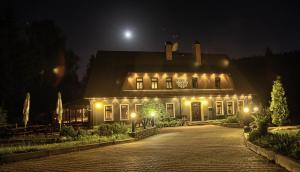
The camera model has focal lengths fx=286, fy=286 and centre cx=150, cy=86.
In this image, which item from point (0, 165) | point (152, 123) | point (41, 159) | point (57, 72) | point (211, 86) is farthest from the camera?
point (57, 72)

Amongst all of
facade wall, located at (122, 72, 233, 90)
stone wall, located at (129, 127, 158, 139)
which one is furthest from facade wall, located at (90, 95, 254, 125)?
stone wall, located at (129, 127, 158, 139)

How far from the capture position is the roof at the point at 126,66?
90.0 ft

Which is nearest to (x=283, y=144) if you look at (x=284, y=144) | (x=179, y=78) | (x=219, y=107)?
(x=284, y=144)

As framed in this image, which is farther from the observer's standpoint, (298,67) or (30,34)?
(298,67)

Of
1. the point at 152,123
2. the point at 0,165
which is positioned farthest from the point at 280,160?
the point at 152,123

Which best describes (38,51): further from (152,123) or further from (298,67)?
(298,67)

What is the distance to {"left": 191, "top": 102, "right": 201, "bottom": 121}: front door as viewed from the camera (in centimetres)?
2962

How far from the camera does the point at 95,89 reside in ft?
88.8

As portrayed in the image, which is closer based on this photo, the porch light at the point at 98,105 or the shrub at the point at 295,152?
the shrub at the point at 295,152

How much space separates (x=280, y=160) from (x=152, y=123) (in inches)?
604

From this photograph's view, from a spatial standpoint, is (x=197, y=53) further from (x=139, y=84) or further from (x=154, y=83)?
(x=139, y=84)

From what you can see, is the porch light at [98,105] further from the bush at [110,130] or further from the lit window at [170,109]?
the bush at [110,130]

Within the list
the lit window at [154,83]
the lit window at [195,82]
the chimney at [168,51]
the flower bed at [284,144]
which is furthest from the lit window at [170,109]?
the flower bed at [284,144]

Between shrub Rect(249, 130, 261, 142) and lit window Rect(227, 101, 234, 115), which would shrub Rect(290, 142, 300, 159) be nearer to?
shrub Rect(249, 130, 261, 142)
